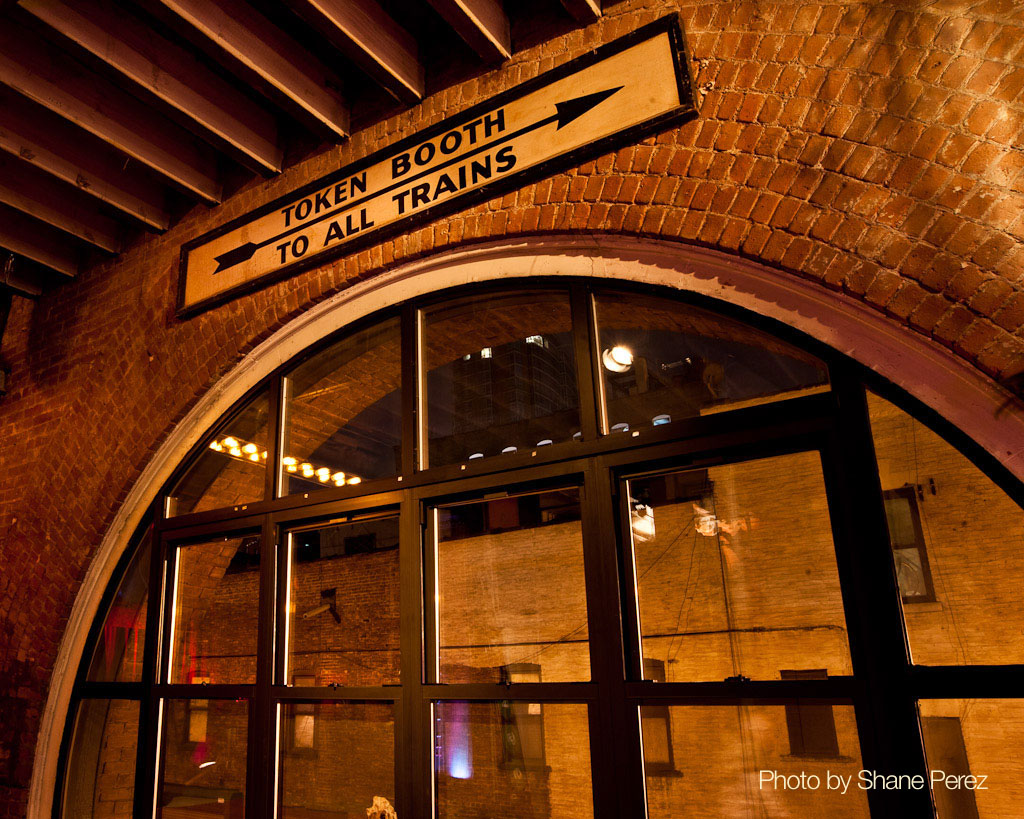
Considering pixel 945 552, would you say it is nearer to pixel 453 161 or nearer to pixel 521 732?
pixel 521 732

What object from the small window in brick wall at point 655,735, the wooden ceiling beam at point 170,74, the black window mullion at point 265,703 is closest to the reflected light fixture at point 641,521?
the small window in brick wall at point 655,735

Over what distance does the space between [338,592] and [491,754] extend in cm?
171

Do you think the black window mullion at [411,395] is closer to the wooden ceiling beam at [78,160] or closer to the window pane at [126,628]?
the window pane at [126,628]

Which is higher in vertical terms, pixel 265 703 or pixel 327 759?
pixel 265 703

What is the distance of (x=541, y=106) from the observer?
11.0 feet

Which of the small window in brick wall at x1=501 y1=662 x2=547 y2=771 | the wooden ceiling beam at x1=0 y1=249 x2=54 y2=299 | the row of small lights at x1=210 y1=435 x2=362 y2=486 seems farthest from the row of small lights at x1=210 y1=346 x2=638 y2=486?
the wooden ceiling beam at x1=0 y1=249 x2=54 y2=299

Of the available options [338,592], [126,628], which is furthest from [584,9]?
[126,628]

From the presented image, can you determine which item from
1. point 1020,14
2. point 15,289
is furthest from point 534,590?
point 1020,14

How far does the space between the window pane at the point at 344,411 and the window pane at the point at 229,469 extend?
271 mm

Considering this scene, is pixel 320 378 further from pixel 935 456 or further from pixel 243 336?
pixel 935 456

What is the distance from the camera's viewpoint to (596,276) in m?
3.12

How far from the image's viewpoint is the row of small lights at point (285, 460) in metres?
3.99

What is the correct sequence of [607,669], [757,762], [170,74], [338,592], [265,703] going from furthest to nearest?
1. [338,592]
2. [170,74]
3. [265,703]
4. [757,762]
5. [607,669]

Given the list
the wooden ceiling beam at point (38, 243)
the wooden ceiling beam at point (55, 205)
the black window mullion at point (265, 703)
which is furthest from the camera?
the wooden ceiling beam at point (38, 243)
